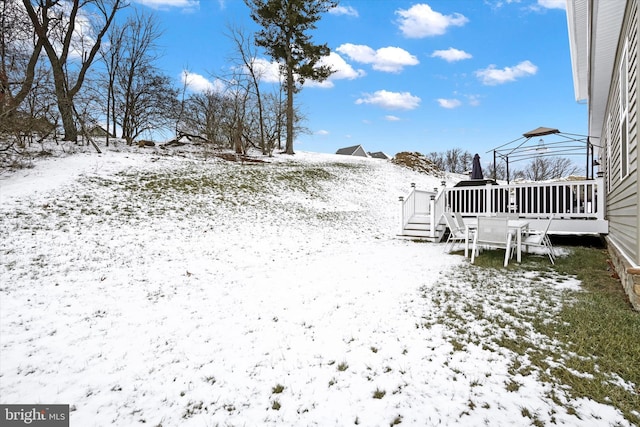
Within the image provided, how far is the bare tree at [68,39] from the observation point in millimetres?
12945

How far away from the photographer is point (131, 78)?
55.4 ft

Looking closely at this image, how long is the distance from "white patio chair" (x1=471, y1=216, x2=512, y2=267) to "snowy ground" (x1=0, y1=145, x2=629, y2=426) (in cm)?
66

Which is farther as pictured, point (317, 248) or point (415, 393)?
point (317, 248)

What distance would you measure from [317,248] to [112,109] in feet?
50.8

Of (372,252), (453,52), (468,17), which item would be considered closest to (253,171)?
(372,252)

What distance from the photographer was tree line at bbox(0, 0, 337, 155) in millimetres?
12406

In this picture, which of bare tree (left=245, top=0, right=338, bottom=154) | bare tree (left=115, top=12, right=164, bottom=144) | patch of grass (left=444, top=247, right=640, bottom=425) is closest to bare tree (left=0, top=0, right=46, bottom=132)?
bare tree (left=115, top=12, right=164, bottom=144)

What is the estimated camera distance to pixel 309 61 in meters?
21.2

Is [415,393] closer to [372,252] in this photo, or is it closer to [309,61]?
[372,252]
